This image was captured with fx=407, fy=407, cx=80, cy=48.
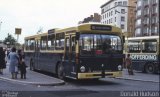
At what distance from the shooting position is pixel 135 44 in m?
33.2

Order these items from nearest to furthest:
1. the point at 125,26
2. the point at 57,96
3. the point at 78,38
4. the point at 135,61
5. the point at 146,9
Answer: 1. the point at 57,96
2. the point at 78,38
3. the point at 135,61
4. the point at 146,9
5. the point at 125,26

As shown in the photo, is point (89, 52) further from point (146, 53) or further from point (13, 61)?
point (146, 53)

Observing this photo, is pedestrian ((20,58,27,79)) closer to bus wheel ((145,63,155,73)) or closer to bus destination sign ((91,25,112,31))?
bus destination sign ((91,25,112,31))

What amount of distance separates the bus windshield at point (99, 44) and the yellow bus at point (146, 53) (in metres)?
11.6

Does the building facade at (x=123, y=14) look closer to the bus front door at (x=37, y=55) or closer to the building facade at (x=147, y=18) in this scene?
the building facade at (x=147, y=18)

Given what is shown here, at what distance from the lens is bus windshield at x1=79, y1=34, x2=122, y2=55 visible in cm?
1862

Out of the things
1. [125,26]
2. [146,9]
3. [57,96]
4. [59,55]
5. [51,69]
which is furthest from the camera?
[125,26]

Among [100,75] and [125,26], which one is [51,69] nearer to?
[100,75]

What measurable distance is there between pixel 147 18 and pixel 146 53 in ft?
262

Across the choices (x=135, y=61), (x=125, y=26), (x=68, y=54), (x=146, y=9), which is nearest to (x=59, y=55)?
(x=68, y=54)

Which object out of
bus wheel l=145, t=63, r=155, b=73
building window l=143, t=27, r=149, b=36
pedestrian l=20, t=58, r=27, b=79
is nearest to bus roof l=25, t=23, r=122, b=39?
pedestrian l=20, t=58, r=27, b=79

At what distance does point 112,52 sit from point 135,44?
14.2 meters

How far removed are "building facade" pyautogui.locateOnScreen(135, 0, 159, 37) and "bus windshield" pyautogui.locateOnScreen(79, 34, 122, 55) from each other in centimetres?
8545

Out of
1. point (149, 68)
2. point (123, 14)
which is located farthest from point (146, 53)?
point (123, 14)
